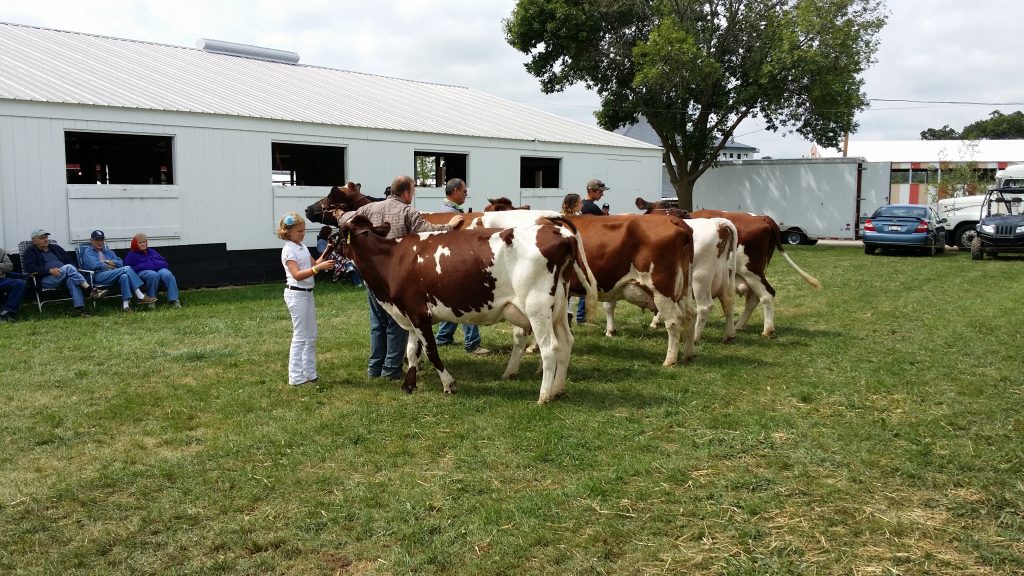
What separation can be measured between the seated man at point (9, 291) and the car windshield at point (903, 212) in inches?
841

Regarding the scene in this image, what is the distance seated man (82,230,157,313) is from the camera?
11.9 metres

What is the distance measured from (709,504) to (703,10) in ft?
78.3

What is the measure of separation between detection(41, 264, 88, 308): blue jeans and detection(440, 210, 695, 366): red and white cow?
6.81 m

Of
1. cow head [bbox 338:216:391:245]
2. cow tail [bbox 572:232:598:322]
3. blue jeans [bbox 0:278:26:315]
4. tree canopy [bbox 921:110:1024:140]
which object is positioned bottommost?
blue jeans [bbox 0:278:26:315]

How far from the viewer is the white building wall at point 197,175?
12.5m

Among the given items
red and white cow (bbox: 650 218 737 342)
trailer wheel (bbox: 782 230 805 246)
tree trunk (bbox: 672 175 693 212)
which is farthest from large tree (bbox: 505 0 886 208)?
red and white cow (bbox: 650 218 737 342)

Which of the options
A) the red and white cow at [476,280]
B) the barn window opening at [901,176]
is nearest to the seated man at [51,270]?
the red and white cow at [476,280]

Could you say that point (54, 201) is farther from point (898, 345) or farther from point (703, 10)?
point (703, 10)

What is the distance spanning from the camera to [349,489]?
480cm

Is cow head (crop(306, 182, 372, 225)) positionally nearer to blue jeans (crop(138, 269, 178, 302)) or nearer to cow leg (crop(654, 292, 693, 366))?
cow leg (crop(654, 292, 693, 366))

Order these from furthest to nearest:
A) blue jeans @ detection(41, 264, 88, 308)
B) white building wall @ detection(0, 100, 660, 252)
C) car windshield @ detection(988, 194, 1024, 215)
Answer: car windshield @ detection(988, 194, 1024, 215) → white building wall @ detection(0, 100, 660, 252) → blue jeans @ detection(41, 264, 88, 308)

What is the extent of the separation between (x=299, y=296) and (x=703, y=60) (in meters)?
19.9

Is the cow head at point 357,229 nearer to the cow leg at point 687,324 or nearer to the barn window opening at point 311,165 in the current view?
the cow leg at point 687,324

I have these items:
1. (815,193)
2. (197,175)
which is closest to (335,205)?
(197,175)
